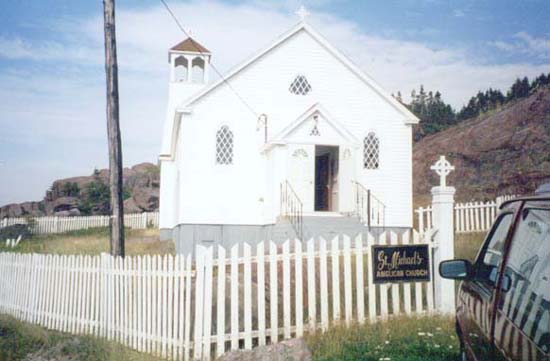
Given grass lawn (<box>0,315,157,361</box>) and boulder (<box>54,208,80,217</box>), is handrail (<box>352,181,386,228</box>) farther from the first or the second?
boulder (<box>54,208,80,217</box>)

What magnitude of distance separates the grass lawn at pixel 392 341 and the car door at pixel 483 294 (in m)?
2.23

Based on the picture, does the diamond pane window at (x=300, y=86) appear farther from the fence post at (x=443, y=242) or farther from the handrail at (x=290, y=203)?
the fence post at (x=443, y=242)

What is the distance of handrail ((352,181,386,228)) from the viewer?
60.8 ft

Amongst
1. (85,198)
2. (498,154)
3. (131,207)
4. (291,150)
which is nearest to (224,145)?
(291,150)

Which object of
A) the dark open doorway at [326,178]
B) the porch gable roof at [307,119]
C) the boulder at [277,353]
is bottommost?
the boulder at [277,353]

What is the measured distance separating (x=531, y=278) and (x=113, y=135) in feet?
29.3

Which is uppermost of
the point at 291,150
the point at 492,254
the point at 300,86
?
the point at 300,86

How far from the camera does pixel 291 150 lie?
17.8 m

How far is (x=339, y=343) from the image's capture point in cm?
693

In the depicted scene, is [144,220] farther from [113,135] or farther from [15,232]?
[113,135]

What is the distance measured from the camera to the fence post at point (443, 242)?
816 cm

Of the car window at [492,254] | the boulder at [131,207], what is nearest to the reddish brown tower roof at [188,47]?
the boulder at [131,207]

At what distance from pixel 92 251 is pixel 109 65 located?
35.0 feet

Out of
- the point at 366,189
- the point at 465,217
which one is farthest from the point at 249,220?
the point at 465,217
